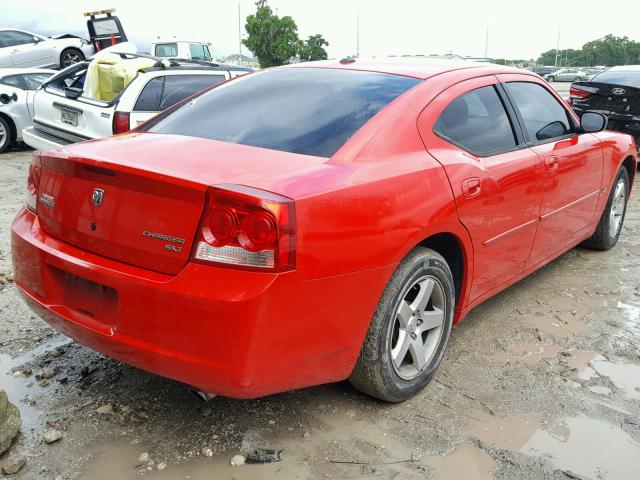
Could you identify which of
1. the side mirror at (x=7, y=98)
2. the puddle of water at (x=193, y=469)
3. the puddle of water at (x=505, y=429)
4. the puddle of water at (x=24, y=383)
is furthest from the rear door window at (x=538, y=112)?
the side mirror at (x=7, y=98)

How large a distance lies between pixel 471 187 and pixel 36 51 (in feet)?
55.7

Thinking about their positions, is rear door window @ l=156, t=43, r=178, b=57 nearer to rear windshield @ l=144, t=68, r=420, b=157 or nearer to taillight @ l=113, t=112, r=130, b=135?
taillight @ l=113, t=112, r=130, b=135

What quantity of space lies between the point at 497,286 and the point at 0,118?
9.55 metres

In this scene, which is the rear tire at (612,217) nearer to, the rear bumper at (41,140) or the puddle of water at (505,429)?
the puddle of water at (505,429)

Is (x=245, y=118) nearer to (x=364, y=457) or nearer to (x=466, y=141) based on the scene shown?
(x=466, y=141)

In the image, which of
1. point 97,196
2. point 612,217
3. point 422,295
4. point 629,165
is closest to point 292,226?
point 97,196

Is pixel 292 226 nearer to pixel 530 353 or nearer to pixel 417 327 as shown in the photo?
pixel 417 327

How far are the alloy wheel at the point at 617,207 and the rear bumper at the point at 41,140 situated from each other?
581cm

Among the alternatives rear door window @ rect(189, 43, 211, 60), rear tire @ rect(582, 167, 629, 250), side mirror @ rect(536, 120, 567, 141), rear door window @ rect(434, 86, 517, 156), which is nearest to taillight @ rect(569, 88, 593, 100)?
rear tire @ rect(582, 167, 629, 250)

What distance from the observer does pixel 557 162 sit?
3.93m

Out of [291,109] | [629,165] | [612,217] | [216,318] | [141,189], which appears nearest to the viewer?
[216,318]

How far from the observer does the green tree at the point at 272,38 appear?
56.7 metres

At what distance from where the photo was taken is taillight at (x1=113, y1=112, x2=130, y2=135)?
6.87 m

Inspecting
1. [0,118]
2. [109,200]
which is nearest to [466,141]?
[109,200]
